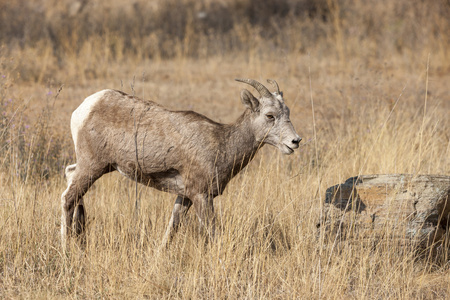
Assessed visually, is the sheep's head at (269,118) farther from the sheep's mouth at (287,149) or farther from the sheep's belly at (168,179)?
the sheep's belly at (168,179)

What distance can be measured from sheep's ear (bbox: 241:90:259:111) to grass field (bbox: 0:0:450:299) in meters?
0.75

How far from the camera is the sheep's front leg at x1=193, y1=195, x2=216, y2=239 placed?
15.2ft

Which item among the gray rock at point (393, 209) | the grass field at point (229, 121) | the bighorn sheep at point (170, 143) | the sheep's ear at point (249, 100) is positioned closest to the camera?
the grass field at point (229, 121)

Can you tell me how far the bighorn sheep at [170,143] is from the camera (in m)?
4.67

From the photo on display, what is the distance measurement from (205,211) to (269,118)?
3.18 ft

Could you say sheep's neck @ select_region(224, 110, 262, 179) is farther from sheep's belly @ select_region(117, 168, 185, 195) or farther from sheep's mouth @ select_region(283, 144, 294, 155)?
sheep's belly @ select_region(117, 168, 185, 195)

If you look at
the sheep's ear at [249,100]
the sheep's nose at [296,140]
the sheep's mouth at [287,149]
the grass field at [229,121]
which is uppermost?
the sheep's ear at [249,100]

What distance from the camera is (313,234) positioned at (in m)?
4.98

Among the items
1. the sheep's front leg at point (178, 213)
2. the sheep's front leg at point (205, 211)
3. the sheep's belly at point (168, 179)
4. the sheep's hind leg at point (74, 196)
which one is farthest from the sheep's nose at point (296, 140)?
the sheep's hind leg at point (74, 196)

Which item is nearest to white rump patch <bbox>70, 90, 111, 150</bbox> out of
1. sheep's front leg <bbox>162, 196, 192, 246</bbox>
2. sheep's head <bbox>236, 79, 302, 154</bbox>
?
sheep's front leg <bbox>162, 196, 192, 246</bbox>

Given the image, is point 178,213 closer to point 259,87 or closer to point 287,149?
point 287,149

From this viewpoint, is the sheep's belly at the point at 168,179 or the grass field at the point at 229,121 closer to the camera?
the grass field at the point at 229,121

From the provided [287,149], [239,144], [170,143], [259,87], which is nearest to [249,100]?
[259,87]

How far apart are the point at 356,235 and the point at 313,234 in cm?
42
